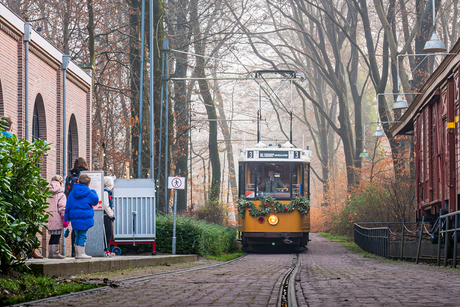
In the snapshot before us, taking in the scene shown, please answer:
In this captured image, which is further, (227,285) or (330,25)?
(330,25)

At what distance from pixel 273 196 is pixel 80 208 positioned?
34.5 feet

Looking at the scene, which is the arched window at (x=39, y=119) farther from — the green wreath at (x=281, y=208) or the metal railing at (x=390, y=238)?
the metal railing at (x=390, y=238)

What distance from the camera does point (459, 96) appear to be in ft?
44.8

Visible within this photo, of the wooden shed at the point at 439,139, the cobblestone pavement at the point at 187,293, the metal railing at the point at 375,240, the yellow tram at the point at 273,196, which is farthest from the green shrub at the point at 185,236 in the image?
the cobblestone pavement at the point at 187,293

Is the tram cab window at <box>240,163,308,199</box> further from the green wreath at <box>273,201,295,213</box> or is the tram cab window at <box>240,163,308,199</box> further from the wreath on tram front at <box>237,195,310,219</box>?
the green wreath at <box>273,201,295,213</box>

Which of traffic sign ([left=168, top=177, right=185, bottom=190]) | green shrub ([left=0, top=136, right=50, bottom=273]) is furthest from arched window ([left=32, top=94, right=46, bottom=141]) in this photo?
green shrub ([left=0, top=136, right=50, bottom=273])

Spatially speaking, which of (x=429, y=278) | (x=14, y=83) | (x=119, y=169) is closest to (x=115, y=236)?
(x=14, y=83)

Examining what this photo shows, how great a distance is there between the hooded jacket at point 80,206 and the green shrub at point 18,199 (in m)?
2.63

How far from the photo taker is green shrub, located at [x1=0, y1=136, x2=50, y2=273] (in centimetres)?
848

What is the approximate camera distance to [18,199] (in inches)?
348

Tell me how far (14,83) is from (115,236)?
4654mm

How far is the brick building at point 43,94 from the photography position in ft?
54.6

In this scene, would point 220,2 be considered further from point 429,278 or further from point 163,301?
point 163,301

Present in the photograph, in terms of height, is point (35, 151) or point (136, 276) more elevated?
point (35, 151)
